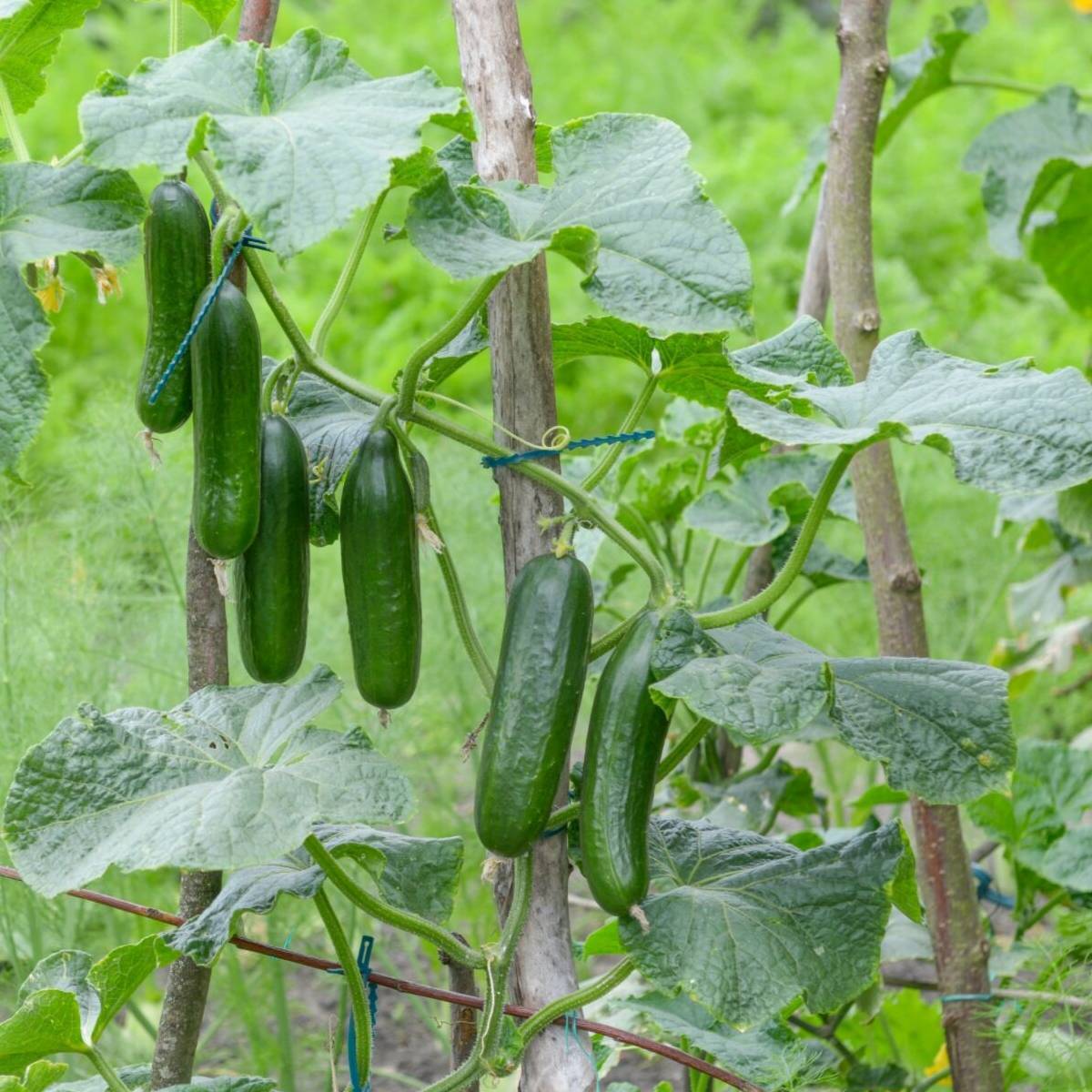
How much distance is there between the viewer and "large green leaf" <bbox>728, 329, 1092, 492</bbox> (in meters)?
1.12

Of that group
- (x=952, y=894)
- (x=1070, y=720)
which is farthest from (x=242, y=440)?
(x=1070, y=720)

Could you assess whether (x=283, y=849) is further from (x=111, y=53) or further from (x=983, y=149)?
(x=111, y=53)

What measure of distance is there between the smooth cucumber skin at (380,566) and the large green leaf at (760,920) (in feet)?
1.01

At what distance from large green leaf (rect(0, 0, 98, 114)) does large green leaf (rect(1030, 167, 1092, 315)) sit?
183 cm

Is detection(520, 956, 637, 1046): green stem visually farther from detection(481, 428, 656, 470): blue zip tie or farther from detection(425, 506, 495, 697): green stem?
detection(481, 428, 656, 470): blue zip tie

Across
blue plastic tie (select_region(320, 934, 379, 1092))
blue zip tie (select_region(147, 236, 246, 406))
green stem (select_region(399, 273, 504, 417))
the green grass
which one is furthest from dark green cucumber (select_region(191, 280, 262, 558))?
the green grass

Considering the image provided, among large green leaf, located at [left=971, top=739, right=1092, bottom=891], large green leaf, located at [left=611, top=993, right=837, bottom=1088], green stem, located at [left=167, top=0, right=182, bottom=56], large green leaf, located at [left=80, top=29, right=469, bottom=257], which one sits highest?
green stem, located at [left=167, top=0, right=182, bottom=56]

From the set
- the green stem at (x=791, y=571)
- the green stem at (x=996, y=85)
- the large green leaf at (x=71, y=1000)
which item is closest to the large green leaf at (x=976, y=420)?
the green stem at (x=791, y=571)

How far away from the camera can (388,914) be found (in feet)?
4.11

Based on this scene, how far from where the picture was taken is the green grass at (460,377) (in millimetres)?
2461

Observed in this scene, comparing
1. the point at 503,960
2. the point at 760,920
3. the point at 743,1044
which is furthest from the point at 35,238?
the point at 743,1044

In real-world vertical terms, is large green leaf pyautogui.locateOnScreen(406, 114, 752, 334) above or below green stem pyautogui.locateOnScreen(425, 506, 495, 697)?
above

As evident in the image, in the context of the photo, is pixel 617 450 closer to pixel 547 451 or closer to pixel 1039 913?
pixel 547 451

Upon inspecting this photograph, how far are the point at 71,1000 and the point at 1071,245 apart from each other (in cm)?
223
